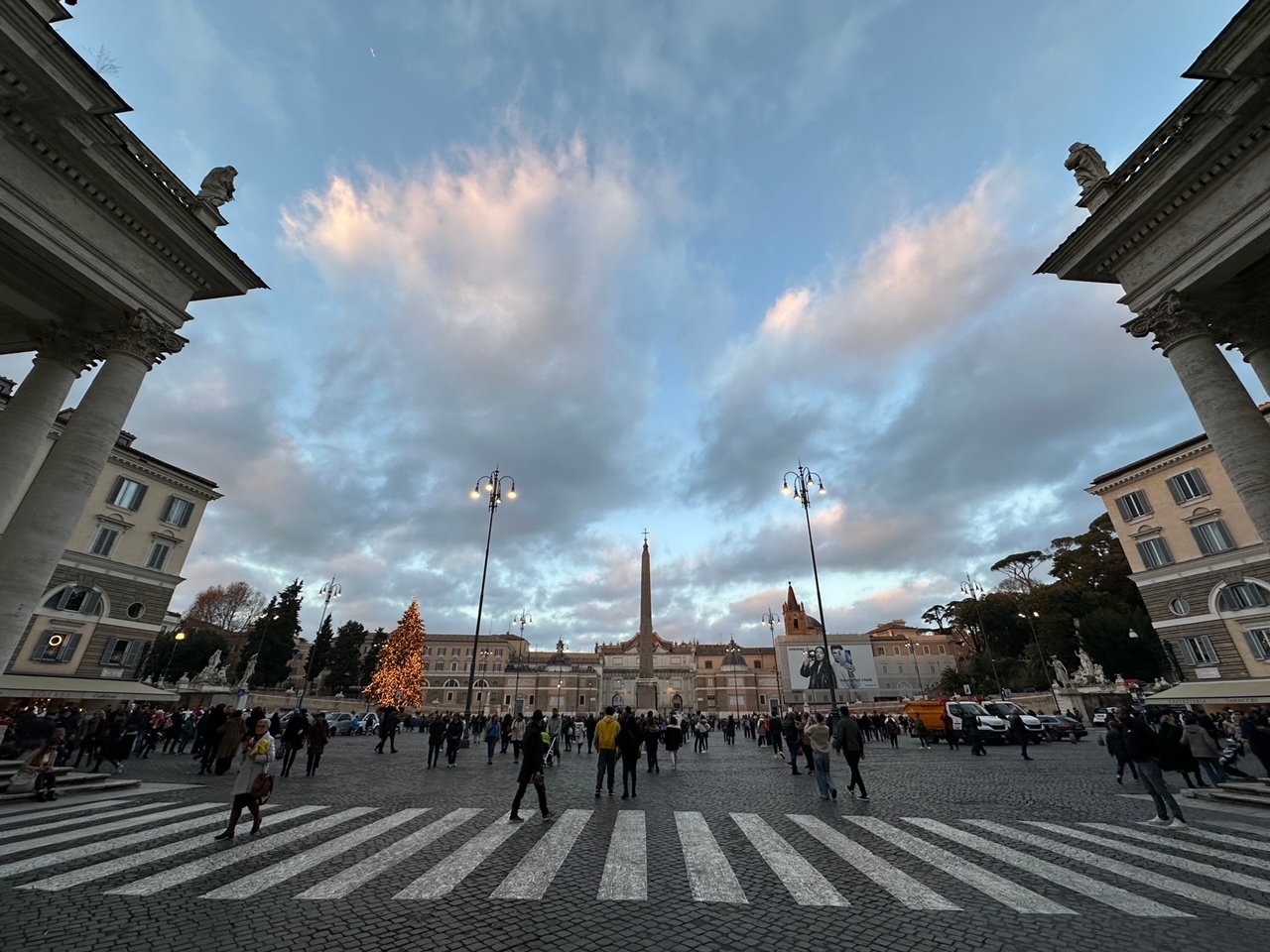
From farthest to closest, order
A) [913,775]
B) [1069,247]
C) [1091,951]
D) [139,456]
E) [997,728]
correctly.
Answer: [139,456] < [997,728] < [913,775] < [1069,247] < [1091,951]

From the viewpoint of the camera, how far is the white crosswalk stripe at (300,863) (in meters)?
5.24

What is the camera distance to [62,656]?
26.1 metres

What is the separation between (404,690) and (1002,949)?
62.5 meters

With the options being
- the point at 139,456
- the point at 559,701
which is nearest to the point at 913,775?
the point at 139,456

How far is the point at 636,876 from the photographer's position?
591 cm

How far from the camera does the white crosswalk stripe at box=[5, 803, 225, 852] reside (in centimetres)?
670

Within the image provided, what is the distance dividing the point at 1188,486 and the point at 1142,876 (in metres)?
35.7

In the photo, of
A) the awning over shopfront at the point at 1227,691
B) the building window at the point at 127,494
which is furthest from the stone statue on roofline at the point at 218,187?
the awning over shopfront at the point at 1227,691

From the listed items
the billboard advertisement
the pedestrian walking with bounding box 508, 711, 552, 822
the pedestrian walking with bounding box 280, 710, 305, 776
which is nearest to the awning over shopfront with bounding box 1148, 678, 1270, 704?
the pedestrian walking with bounding box 508, 711, 552, 822

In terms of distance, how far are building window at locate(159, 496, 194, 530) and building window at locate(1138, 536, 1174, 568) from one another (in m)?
57.4

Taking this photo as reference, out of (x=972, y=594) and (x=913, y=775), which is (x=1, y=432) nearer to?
(x=913, y=775)

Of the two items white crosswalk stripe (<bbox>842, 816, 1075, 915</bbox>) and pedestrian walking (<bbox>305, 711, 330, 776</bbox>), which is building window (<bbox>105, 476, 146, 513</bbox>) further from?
white crosswalk stripe (<bbox>842, 816, 1075, 915</bbox>)

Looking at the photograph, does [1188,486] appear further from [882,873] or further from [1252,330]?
[882,873]

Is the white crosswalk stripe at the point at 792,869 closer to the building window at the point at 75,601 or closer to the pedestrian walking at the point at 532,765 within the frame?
the pedestrian walking at the point at 532,765
